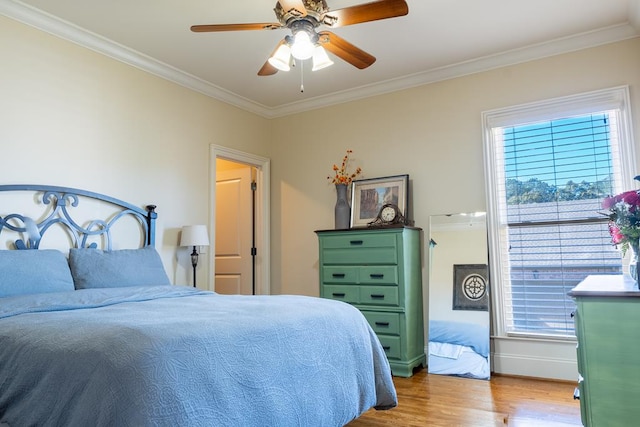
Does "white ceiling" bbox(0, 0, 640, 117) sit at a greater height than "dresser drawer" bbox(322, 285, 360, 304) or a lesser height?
greater

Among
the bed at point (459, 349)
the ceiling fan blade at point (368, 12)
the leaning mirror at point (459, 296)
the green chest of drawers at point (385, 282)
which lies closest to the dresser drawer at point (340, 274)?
the green chest of drawers at point (385, 282)

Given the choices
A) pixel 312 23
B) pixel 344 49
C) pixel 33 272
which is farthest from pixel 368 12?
pixel 33 272

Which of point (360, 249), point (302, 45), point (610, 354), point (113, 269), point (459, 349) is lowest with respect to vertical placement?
point (459, 349)

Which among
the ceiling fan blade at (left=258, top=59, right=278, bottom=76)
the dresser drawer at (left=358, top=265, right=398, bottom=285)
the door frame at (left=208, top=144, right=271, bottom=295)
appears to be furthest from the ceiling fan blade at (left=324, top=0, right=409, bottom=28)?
the door frame at (left=208, top=144, right=271, bottom=295)

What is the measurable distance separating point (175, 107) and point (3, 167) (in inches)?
62.0

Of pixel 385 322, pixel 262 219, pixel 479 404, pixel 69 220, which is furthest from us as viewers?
pixel 262 219

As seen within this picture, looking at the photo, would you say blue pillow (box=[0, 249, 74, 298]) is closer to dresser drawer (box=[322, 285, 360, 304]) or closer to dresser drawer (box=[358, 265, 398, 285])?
dresser drawer (box=[322, 285, 360, 304])

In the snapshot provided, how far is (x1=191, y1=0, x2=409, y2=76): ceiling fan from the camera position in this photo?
2334 millimetres

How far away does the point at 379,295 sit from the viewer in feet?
12.6

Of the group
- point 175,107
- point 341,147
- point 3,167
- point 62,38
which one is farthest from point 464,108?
point 3,167

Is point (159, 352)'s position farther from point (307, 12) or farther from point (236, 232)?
point (236, 232)

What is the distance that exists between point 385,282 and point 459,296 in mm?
663

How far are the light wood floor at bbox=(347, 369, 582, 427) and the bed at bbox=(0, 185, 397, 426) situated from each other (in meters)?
0.35

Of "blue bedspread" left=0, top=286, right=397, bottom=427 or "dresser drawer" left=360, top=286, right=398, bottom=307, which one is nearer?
"blue bedspread" left=0, top=286, right=397, bottom=427
